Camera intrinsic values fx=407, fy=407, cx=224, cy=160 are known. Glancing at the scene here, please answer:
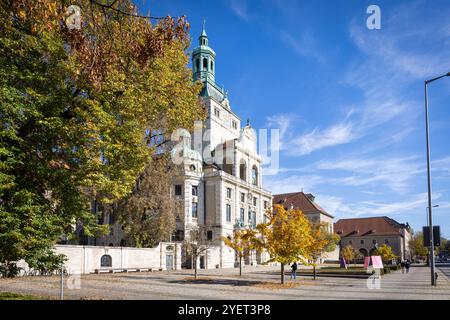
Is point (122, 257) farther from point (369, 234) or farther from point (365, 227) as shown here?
point (365, 227)

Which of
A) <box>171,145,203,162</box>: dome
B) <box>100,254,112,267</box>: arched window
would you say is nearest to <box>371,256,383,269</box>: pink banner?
<box>100,254,112,267</box>: arched window

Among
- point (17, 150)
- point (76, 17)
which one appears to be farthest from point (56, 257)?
point (76, 17)

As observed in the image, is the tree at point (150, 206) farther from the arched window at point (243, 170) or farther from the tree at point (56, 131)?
the arched window at point (243, 170)

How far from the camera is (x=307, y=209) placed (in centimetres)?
9406

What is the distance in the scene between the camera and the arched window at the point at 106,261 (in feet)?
125

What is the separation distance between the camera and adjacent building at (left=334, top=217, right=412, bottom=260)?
335ft

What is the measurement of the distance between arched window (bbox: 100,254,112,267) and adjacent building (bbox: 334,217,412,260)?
257 ft

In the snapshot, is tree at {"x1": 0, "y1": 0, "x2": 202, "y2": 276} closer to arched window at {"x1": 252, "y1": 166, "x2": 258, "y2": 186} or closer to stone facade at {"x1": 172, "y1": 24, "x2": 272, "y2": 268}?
stone facade at {"x1": 172, "y1": 24, "x2": 272, "y2": 268}

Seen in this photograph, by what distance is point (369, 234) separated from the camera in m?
106

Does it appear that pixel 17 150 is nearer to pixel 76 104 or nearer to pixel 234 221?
pixel 76 104

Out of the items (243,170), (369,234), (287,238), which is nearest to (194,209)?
(243,170)

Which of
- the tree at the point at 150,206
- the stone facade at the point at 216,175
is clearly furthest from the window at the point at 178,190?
the tree at the point at 150,206

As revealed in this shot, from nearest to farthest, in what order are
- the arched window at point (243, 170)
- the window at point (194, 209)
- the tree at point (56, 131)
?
the tree at point (56, 131)
the window at point (194, 209)
the arched window at point (243, 170)
